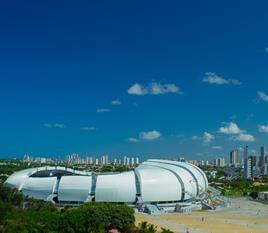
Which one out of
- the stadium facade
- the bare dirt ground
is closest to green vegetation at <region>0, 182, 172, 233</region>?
the bare dirt ground

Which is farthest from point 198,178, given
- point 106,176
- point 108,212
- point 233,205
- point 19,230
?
point 19,230

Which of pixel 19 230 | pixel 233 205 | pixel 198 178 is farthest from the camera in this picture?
pixel 198 178

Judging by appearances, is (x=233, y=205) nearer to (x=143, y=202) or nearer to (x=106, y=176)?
(x=143, y=202)

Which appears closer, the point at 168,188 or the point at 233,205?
the point at 168,188

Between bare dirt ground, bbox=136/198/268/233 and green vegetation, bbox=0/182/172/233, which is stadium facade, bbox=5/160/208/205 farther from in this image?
green vegetation, bbox=0/182/172/233

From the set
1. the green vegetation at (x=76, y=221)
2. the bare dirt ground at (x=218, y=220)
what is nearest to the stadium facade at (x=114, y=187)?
the bare dirt ground at (x=218, y=220)

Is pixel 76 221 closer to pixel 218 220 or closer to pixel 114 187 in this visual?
pixel 218 220

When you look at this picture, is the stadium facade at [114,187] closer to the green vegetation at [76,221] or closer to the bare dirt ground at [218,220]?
the bare dirt ground at [218,220]
